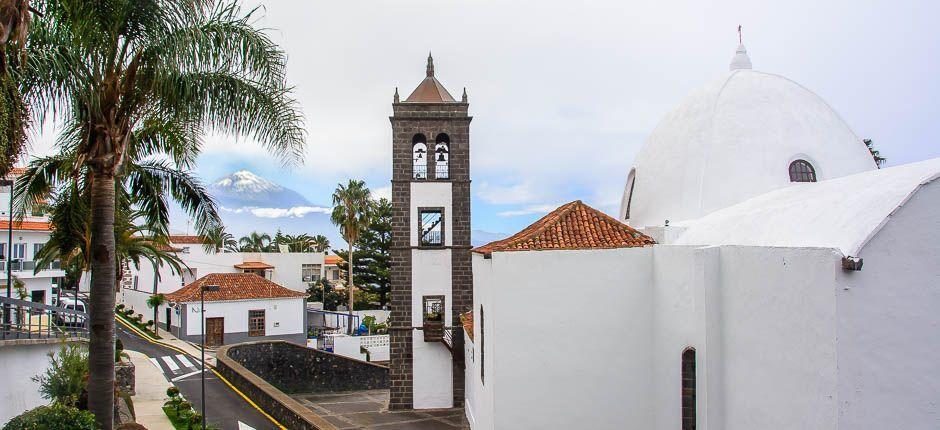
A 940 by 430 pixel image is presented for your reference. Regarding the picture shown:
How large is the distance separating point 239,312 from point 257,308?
2.92 ft

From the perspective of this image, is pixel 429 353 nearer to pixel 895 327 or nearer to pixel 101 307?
pixel 101 307

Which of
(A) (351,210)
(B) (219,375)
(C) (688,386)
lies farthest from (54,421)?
(A) (351,210)

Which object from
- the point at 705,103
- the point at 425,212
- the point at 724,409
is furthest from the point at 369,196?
the point at 724,409

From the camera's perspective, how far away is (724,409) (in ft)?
29.3

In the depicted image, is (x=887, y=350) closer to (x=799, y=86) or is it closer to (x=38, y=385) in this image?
(x=799, y=86)

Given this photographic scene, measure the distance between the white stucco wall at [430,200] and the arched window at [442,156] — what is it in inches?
16.4

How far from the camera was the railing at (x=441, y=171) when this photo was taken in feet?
68.5

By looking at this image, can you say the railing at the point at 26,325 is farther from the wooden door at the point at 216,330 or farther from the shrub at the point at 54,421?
the wooden door at the point at 216,330

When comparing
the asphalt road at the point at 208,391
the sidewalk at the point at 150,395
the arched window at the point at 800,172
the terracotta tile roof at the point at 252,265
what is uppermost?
the arched window at the point at 800,172

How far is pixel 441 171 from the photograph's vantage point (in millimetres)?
20969

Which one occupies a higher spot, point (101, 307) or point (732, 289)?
point (732, 289)

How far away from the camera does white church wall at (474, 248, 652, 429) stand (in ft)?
34.5

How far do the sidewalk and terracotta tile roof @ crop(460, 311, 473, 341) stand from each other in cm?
734

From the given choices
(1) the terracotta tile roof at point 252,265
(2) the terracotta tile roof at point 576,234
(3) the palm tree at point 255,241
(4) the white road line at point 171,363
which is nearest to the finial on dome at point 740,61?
(2) the terracotta tile roof at point 576,234
